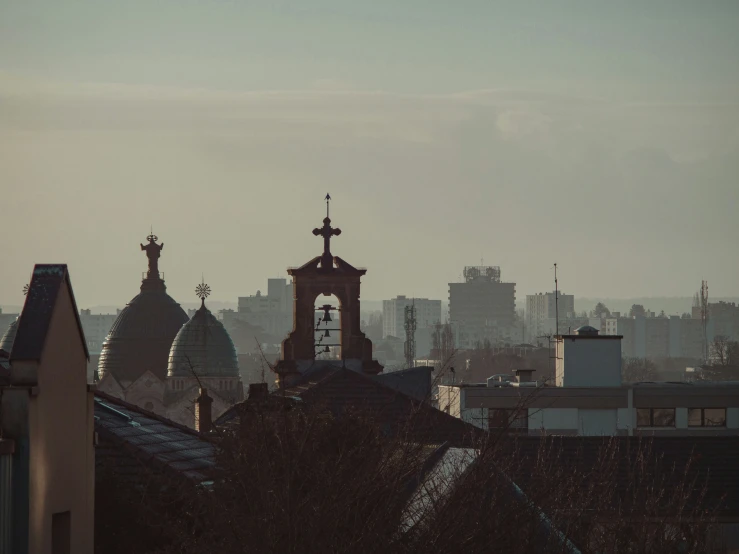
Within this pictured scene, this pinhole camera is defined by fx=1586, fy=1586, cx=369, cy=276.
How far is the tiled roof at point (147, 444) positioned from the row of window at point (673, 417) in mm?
32605

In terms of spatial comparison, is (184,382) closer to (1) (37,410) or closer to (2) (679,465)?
(2) (679,465)

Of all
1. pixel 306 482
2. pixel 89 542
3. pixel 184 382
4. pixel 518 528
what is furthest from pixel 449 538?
pixel 184 382

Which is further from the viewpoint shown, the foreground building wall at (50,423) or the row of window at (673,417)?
the row of window at (673,417)

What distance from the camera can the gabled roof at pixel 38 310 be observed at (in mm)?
14516

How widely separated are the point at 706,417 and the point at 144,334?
51.0m

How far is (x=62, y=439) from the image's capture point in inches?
616

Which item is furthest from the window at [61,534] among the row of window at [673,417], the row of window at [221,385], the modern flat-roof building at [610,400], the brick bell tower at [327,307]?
the row of window at [221,385]

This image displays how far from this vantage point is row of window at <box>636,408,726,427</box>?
57281 millimetres

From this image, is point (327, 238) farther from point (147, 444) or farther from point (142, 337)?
point (142, 337)

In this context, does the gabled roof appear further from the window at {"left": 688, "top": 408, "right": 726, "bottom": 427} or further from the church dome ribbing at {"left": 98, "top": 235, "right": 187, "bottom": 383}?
the church dome ribbing at {"left": 98, "top": 235, "right": 187, "bottom": 383}

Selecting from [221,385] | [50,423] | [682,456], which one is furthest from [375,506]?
[221,385]

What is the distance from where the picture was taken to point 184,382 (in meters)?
89.6

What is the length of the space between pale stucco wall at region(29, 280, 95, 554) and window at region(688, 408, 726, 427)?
42587mm

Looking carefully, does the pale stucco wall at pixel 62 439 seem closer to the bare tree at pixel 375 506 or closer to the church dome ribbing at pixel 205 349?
the bare tree at pixel 375 506
